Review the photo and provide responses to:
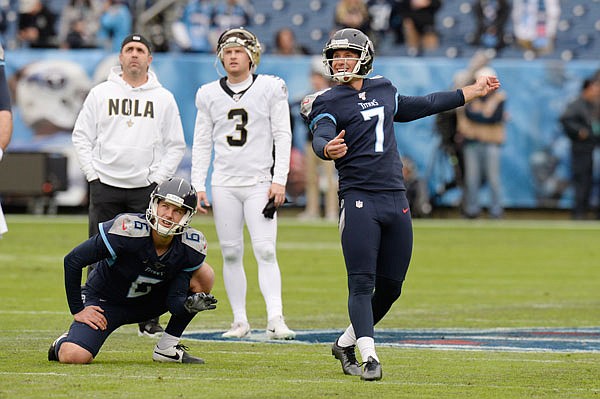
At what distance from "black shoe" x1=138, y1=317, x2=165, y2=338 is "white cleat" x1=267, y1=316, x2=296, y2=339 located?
74 centimetres

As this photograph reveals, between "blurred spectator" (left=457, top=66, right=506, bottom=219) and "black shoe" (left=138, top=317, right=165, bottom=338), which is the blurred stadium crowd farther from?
"black shoe" (left=138, top=317, right=165, bottom=338)

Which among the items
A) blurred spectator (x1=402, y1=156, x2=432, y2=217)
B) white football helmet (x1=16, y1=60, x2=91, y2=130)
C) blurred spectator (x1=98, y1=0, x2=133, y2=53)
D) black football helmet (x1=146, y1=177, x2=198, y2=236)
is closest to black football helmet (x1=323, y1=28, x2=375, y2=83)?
black football helmet (x1=146, y1=177, x2=198, y2=236)

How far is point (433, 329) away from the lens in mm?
9695

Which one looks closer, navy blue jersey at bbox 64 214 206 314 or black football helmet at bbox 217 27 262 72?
navy blue jersey at bbox 64 214 206 314

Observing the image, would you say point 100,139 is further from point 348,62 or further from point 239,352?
point 348,62

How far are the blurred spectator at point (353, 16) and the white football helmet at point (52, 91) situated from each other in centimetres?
459

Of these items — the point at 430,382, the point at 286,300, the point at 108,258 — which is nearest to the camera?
the point at 430,382

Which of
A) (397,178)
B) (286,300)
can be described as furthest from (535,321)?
(397,178)

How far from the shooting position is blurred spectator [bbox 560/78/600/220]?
22.9 m

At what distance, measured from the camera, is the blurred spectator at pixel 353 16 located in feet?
78.6

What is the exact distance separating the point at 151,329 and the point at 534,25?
17053 mm

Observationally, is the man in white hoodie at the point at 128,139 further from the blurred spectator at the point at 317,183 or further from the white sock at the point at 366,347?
the blurred spectator at the point at 317,183

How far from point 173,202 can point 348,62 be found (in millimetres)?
1209

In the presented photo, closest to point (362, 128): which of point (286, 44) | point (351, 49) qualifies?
point (351, 49)
